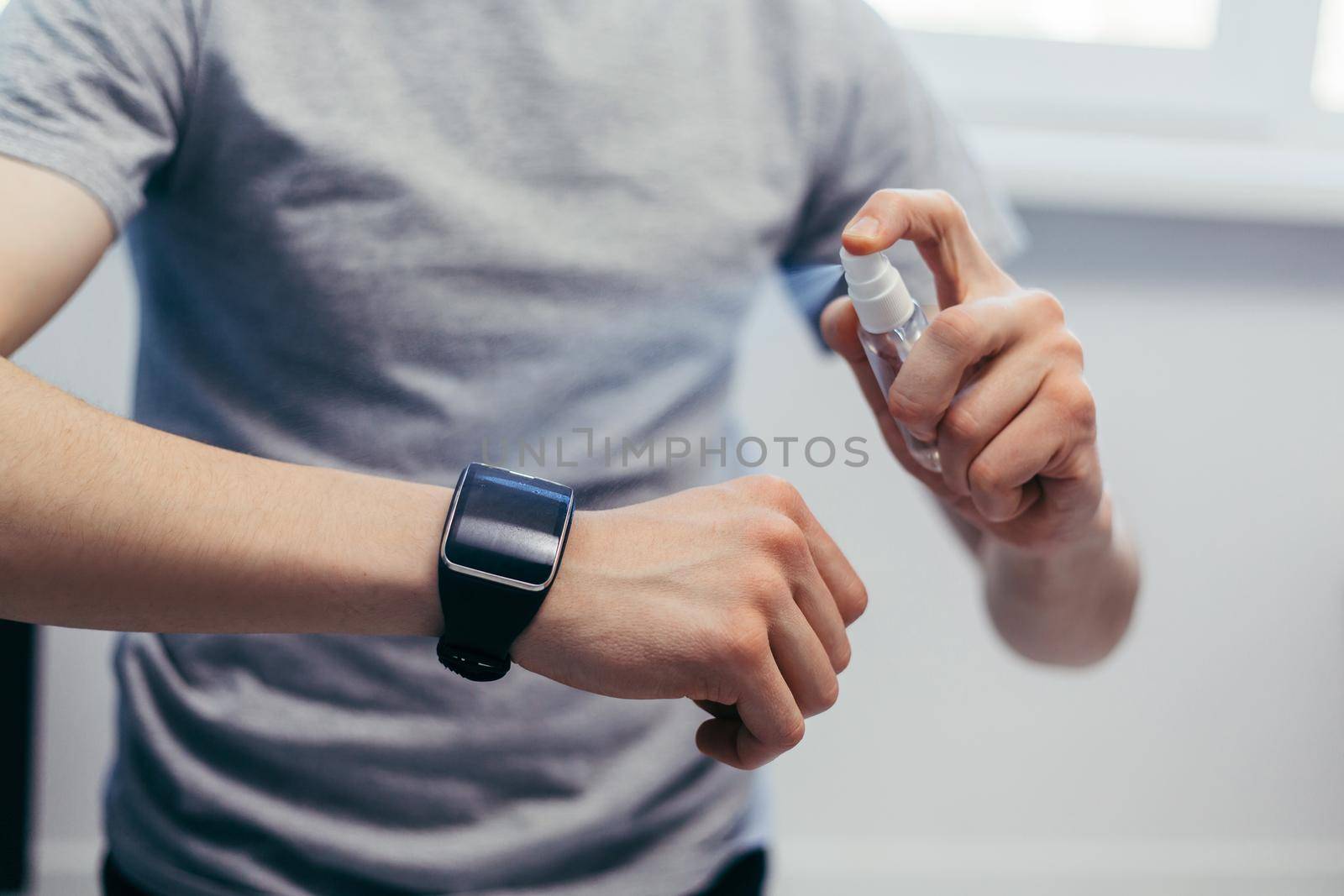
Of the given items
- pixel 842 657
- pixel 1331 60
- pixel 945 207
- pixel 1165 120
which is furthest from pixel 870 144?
pixel 1331 60

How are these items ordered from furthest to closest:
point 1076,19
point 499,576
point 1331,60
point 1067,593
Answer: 1. point 1331,60
2. point 1076,19
3. point 1067,593
4. point 499,576

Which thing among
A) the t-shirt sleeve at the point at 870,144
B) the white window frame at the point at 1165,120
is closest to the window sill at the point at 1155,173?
the white window frame at the point at 1165,120

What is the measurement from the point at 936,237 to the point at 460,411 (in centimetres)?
23

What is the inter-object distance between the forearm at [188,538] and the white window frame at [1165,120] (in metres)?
0.69

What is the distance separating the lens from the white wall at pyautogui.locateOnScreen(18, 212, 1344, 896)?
890 mm

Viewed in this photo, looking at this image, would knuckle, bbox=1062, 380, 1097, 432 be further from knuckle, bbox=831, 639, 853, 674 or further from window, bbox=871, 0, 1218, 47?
window, bbox=871, 0, 1218, 47

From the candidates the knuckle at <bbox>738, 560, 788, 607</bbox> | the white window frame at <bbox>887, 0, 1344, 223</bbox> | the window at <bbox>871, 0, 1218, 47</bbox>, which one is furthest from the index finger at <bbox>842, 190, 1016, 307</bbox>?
the white window frame at <bbox>887, 0, 1344, 223</bbox>

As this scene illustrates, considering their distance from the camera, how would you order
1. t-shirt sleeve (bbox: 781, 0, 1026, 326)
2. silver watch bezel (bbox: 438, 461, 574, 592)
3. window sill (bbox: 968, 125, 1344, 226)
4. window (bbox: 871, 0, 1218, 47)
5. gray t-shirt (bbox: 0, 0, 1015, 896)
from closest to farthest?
silver watch bezel (bbox: 438, 461, 574, 592)
gray t-shirt (bbox: 0, 0, 1015, 896)
t-shirt sleeve (bbox: 781, 0, 1026, 326)
window (bbox: 871, 0, 1218, 47)
window sill (bbox: 968, 125, 1344, 226)

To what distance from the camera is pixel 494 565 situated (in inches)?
11.6

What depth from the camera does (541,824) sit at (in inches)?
19.6

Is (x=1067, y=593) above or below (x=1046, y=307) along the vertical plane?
below

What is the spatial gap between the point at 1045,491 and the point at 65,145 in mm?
425

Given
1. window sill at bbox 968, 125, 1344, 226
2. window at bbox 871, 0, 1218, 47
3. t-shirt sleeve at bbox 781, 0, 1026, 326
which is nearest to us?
t-shirt sleeve at bbox 781, 0, 1026, 326

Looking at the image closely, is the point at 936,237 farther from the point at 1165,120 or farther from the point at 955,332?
the point at 1165,120
